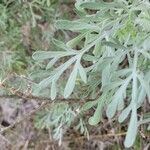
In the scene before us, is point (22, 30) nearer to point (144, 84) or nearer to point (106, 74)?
point (106, 74)

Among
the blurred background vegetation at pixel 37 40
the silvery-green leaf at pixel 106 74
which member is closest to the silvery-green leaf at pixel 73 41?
the silvery-green leaf at pixel 106 74

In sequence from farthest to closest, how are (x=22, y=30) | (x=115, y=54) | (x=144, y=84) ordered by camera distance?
(x=22, y=30) → (x=115, y=54) → (x=144, y=84)

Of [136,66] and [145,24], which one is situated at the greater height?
[145,24]

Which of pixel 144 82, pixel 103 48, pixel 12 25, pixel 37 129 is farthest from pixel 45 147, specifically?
pixel 144 82

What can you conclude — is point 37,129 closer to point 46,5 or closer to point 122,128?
point 122,128

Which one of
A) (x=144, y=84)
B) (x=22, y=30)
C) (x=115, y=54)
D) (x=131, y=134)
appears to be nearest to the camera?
(x=131, y=134)

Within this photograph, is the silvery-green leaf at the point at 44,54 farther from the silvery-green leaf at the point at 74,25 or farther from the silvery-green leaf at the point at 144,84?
the silvery-green leaf at the point at 144,84

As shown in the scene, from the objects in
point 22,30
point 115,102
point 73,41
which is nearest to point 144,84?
point 115,102

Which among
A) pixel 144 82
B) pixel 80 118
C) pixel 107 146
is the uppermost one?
pixel 144 82

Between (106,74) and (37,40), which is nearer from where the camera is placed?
(106,74)

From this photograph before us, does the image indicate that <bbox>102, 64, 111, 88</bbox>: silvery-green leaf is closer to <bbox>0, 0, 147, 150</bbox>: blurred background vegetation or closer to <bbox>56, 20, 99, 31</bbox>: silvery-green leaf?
<bbox>56, 20, 99, 31</bbox>: silvery-green leaf

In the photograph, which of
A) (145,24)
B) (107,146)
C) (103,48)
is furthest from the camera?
(107,146)
